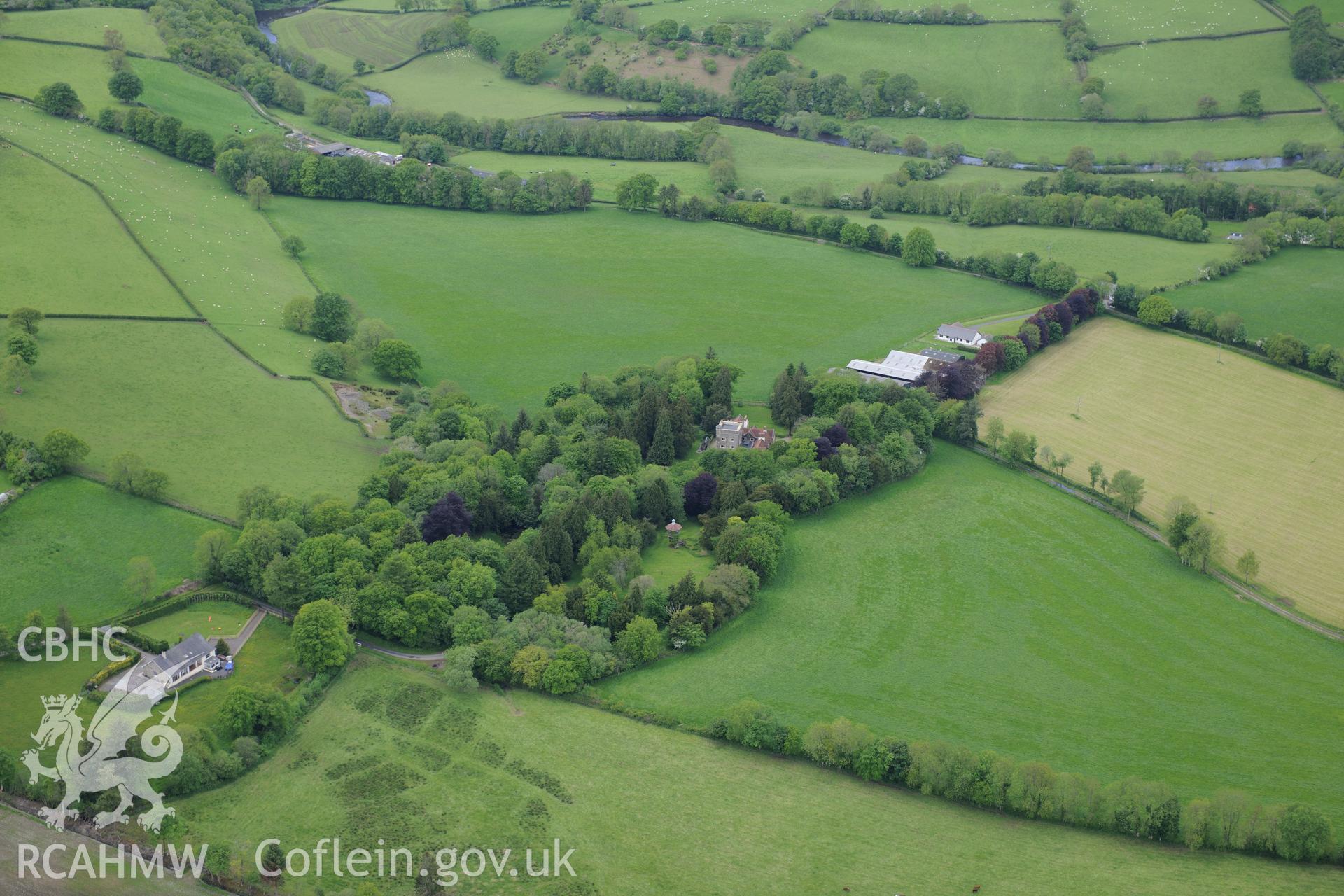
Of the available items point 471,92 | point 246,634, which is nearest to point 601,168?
point 471,92

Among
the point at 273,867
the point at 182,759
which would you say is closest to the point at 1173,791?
the point at 273,867

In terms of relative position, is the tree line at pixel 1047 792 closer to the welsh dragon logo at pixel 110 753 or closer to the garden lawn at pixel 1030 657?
the garden lawn at pixel 1030 657

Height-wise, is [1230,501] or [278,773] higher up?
[1230,501]

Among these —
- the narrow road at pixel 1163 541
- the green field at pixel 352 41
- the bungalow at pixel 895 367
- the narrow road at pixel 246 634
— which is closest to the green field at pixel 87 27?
the green field at pixel 352 41

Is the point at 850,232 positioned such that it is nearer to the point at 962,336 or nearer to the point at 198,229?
the point at 962,336

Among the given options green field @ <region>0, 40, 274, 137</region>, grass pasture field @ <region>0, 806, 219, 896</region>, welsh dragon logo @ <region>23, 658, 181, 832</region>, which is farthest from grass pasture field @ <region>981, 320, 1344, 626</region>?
green field @ <region>0, 40, 274, 137</region>

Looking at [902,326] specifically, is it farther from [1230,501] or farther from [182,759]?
[182,759]
